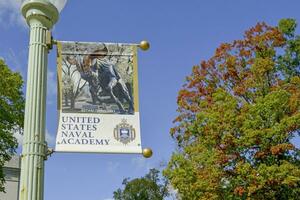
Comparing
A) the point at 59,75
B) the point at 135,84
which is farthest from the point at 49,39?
the point at 135,84

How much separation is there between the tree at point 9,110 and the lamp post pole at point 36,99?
14.1m

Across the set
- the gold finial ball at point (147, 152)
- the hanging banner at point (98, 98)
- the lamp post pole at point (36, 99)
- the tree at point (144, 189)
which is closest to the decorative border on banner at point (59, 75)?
the hanging banner at point (98, 98)

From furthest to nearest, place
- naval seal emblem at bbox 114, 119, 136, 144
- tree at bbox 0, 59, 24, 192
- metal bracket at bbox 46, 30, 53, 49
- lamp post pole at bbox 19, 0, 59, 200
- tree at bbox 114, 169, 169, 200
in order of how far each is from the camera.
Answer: tree at bbox 114, 169, 169, 200 < tree at bbox 0, 59, 24, 192 < metal bracket at bbox 46, 30, 53, 49 < naval seal emblem at bbox 114, 119, 136, 144 < lamp post pole at bbox 19, 0, 59, 200

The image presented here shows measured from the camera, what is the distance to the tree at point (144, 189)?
49906mm

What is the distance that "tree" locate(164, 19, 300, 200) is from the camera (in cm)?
1955

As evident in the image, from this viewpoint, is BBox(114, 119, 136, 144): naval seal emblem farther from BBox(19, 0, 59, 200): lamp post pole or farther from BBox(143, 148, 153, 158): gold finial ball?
BBox(19, 0, 59, 200): lamp post pole

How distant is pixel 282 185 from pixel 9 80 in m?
11.2

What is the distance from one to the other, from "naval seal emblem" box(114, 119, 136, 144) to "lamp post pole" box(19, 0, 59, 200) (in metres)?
0.66

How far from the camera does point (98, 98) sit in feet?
15.8

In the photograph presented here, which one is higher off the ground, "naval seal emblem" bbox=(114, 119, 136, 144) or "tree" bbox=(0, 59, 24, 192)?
"tree" bbox=(0, 59, 24, 192)

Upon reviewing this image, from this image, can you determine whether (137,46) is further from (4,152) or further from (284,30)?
(284,30)

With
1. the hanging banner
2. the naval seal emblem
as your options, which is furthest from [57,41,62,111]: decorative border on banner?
the naval seal emblem

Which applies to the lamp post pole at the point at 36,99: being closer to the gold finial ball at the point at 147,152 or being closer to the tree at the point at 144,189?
the gold finial ball at the point at 147,152

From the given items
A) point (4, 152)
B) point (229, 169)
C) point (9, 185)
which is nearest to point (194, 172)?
point (229, 169)
